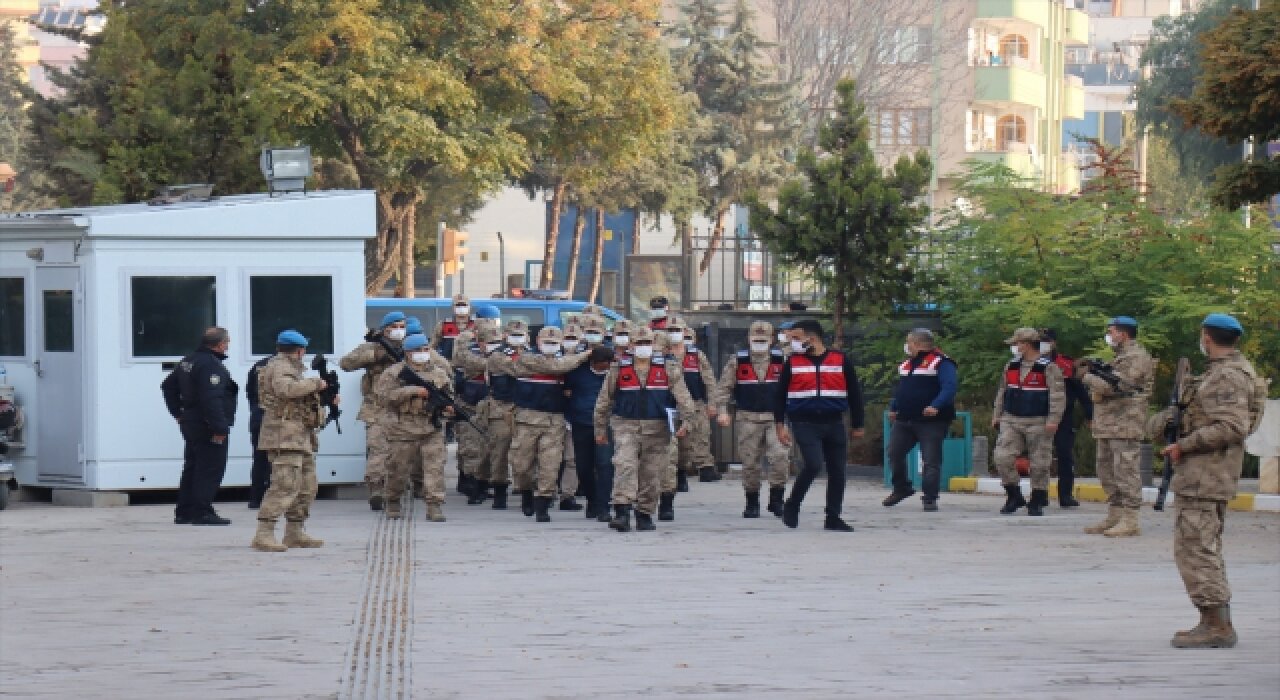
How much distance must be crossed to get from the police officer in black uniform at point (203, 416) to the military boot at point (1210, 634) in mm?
9861

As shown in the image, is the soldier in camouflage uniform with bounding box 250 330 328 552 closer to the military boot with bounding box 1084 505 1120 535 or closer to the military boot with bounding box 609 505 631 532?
the military boot with bounding box 609 505 631 532

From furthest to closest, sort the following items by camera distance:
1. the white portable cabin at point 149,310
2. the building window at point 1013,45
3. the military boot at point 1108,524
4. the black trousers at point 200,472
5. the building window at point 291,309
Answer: the building window at point 1013,45
the building window at point 291,309
the white portable cabin at point 149,310
the black trousers at point 200,472
the military boot at point 1108,524

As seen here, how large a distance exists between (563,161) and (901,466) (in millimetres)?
21910

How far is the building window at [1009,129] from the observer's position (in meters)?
80.6

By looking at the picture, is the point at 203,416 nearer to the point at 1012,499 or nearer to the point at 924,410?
the point at 924,410

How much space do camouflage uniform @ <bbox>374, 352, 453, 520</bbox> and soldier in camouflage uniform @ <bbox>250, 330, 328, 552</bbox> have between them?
2246mm

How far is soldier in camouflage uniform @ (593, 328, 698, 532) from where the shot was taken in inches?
695

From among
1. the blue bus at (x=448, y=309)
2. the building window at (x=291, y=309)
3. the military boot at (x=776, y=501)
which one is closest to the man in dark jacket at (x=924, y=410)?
the military boot at (x=776, y=501)

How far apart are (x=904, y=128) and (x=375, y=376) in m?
→ 50.1

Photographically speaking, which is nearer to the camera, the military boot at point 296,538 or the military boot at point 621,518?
the military boot at point 296,538

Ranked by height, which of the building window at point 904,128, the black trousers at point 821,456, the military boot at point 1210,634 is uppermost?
the building window at point 904,128

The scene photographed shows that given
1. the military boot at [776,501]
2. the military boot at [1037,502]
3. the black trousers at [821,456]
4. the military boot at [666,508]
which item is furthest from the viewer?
the military boot at [1037,502]

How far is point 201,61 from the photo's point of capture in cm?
2953

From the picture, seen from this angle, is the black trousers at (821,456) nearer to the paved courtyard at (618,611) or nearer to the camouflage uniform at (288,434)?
the paved courtyard at (618,611)
